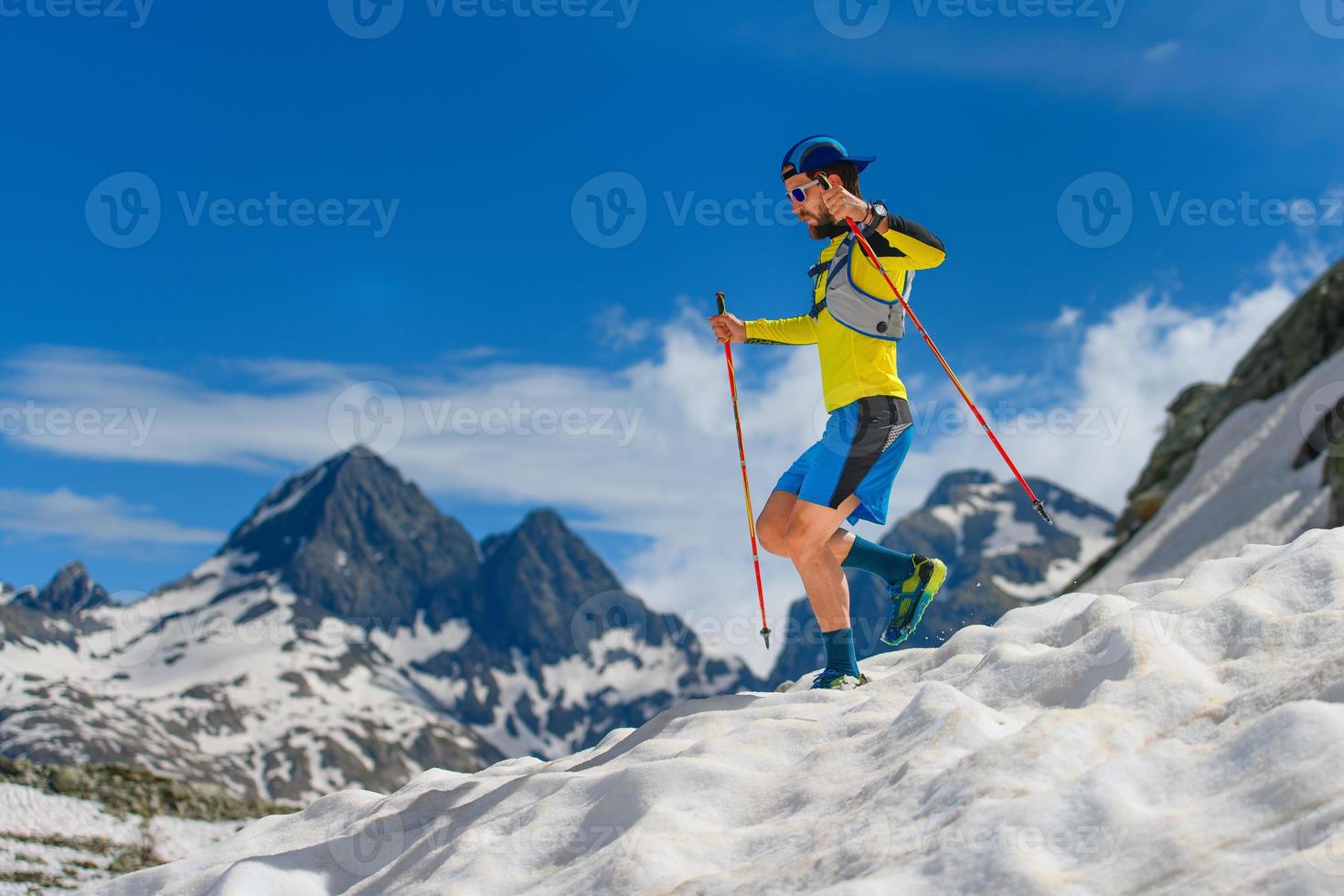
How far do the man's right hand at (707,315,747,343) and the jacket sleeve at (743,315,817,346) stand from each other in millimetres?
73

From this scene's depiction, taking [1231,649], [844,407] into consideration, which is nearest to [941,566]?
[844,407]

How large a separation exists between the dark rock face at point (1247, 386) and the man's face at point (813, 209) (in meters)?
33.8

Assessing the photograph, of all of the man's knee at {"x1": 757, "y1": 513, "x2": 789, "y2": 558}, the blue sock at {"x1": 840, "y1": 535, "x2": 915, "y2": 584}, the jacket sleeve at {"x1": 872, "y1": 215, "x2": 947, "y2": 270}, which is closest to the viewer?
the jacket sleeve at {"x1": 872, "y1": 215, "x2": 947, "y2": 270}

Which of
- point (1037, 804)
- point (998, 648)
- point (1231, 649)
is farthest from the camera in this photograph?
point (998, 648)

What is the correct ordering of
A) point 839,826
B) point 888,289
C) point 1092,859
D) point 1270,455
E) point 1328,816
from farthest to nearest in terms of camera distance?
point 1270,455, point 888,289, point 839,826, point 1092,859, point 1328,816

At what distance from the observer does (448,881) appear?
5539 mm

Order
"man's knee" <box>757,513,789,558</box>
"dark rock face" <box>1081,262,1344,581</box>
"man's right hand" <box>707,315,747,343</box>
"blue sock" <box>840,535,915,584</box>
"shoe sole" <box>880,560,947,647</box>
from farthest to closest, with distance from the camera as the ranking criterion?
"dark rock face" <box>1081,262,1344,581</box>, "man's right hand" <box>707,315,747,343</box>, "blue sock" <box>840,535,915,584</box>, "shoe sole" <box>880,560,947,647</box>, "man's knee" <box>757,513,789,558</box>

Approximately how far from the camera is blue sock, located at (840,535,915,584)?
29.0 ft

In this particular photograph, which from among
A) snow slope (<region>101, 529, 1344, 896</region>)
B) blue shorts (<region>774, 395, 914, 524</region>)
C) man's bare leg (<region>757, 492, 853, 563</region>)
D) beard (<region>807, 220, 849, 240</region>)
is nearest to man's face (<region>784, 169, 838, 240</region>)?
beard (<region>807, 220, 849, 240</region>)

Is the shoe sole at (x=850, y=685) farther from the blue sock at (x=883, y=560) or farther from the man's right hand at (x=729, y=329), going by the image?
the man's right hand at (x=729, y=329)

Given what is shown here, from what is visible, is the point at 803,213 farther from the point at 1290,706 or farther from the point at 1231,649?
the point at 1290,706

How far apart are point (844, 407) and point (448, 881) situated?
15.4 ft

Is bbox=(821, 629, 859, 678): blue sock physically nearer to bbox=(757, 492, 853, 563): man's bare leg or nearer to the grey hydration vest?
bbox=(757, 492, 853, 563): man's bare leg

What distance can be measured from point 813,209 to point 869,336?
50.1 inches
